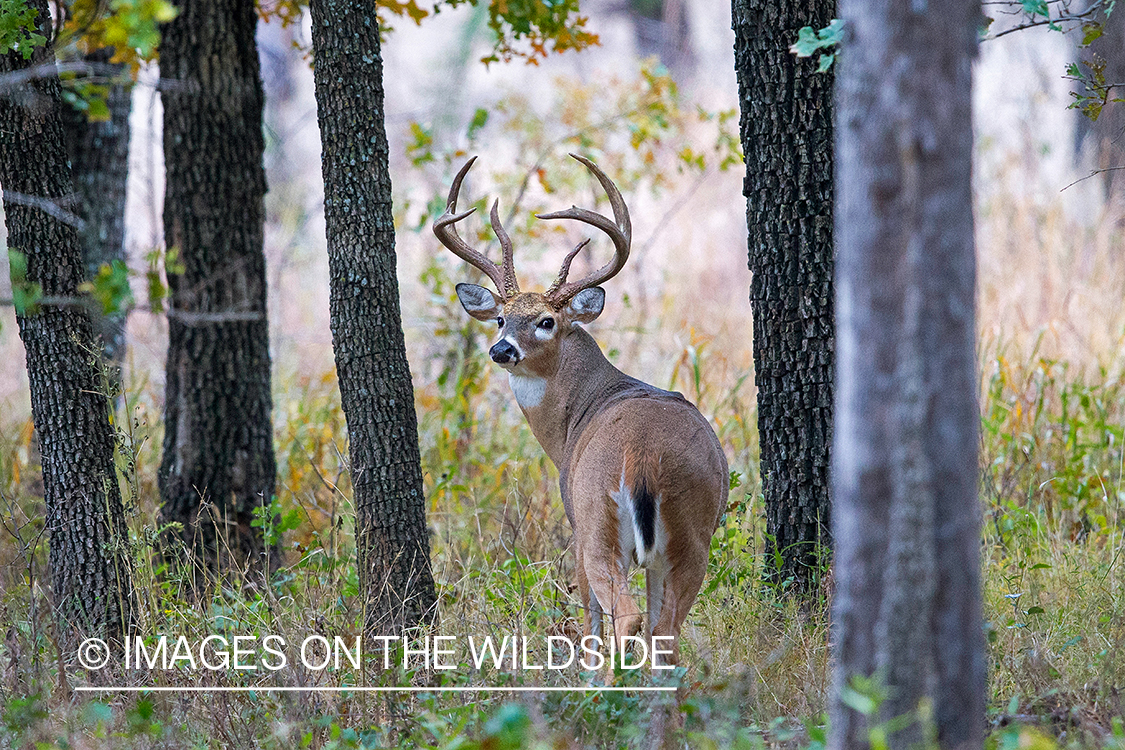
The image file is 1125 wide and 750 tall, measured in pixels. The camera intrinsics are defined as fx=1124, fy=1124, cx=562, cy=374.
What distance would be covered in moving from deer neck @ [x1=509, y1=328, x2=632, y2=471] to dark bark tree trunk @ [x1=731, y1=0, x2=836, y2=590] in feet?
2.67

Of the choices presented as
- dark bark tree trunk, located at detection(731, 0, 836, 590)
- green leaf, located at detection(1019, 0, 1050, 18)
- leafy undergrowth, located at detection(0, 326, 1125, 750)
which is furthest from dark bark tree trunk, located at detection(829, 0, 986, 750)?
dark bark tree trunk, located at detection(731, 0, 836, 590)

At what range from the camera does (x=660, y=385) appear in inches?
303

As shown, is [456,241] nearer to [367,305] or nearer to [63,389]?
[367,305]

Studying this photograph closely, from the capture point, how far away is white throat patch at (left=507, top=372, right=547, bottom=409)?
5.03m

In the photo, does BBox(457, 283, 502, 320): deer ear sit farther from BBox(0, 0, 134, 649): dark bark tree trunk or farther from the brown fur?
BBox(0, 0, 134, 649): dark bark tree trunk

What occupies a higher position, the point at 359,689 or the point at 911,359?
the point at 911,359

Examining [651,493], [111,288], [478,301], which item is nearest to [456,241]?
[478,301]

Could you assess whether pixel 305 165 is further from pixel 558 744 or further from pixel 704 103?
pixel 558 744

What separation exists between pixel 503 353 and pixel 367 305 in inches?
30.4

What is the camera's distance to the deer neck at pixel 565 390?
4.91 m

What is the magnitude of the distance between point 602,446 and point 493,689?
1111 mm

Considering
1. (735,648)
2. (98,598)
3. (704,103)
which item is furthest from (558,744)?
(704,103)

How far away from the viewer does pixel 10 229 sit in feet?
13.3

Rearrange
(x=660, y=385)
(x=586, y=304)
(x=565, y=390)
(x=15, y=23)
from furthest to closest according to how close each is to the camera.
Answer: (x=660, y=385) → (x=586, y=304) → (x=565, y=390) → (x=15, y=23)
